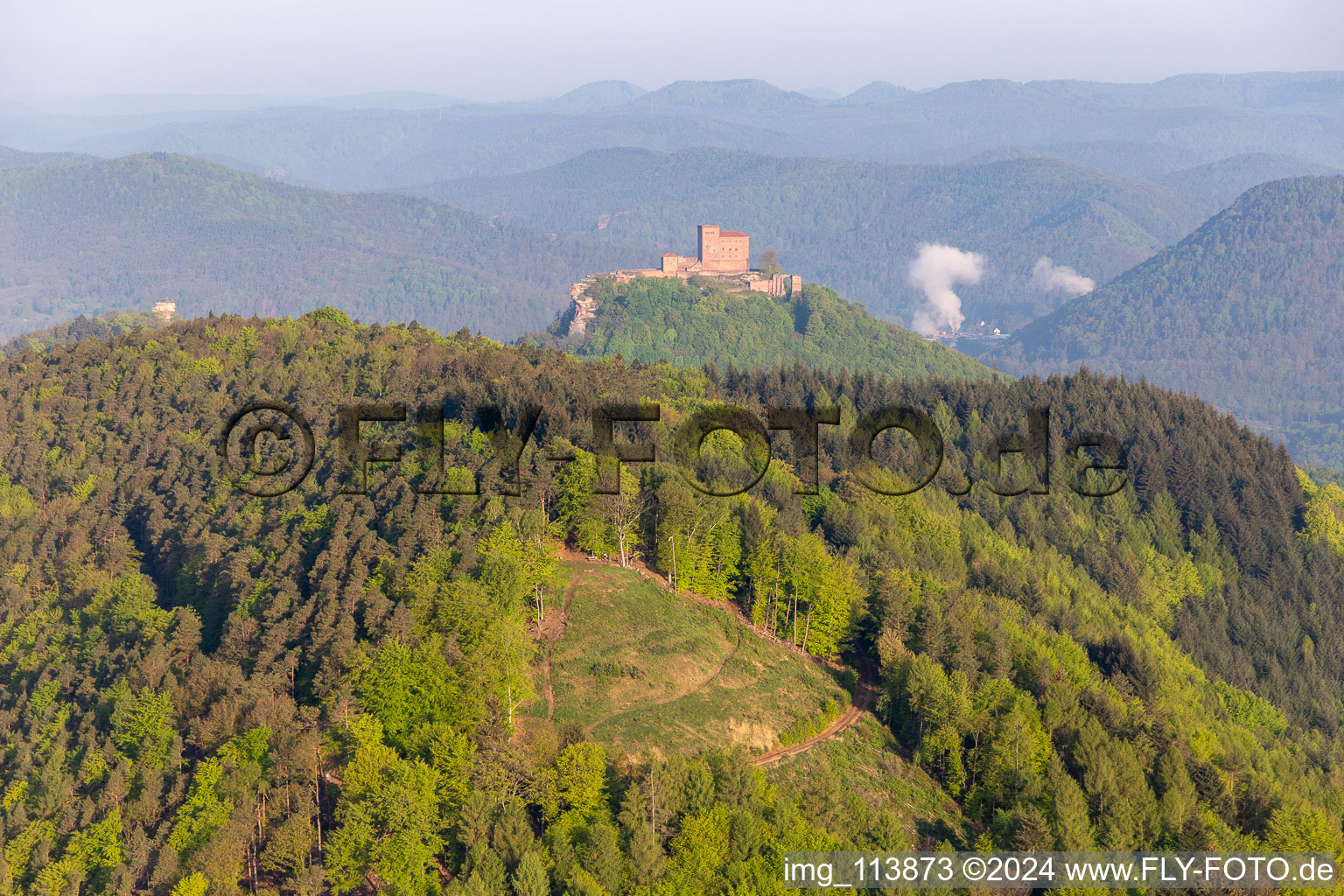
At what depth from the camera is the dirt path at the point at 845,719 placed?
5047 cm

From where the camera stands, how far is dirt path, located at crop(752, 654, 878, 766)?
5047 centimetres

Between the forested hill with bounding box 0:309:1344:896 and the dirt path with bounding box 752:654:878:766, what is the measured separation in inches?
34.4

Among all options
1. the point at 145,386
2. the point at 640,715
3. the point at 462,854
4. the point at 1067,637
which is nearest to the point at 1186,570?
the point at 1067,637

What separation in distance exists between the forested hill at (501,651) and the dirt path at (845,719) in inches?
34.4

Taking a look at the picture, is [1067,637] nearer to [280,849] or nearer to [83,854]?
[280,849]

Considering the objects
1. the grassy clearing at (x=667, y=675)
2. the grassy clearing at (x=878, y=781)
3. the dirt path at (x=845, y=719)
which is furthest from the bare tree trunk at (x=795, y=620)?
the grassy clearing at (x=878, y=781)

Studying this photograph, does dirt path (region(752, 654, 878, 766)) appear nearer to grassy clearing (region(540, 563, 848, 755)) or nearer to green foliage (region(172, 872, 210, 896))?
grassy clearing (region(540, 563, 848, 755))

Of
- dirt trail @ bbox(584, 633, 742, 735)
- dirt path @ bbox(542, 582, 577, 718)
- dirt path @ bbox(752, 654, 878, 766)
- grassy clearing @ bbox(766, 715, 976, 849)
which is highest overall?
dirt path @ bbox(542, 582, 577, 718)

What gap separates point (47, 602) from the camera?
68062 millimetres

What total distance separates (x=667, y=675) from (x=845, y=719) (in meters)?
9.43

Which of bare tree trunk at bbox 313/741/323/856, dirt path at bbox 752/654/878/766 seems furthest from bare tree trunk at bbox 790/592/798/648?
bare tree trunk at bbox 313/741/323/856

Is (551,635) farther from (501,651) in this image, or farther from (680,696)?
(680,696)

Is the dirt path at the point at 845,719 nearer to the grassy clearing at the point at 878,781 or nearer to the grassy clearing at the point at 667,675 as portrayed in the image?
the grassy clearing at the point at 878,781

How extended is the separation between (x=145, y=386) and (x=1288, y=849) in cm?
7990
